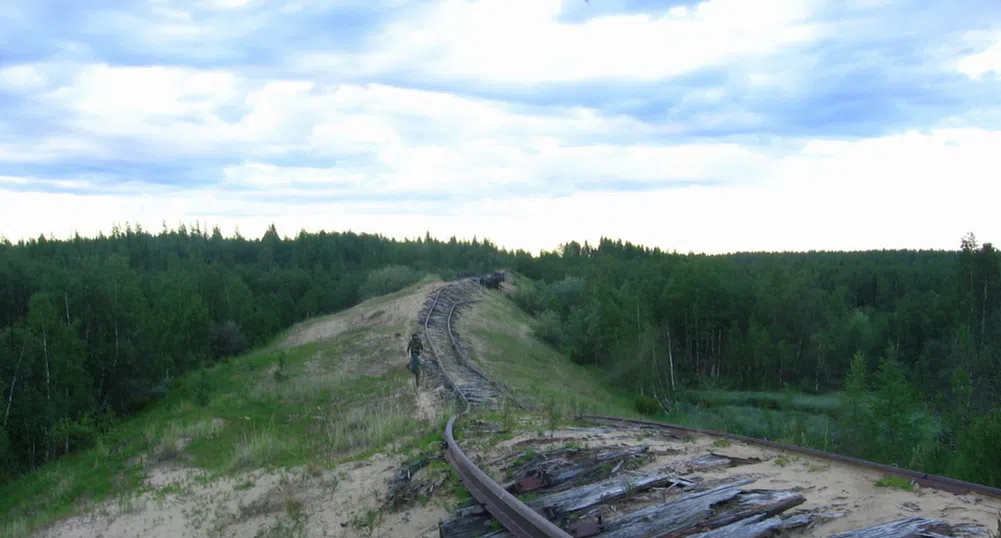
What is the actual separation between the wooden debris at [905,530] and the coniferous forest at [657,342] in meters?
6.69

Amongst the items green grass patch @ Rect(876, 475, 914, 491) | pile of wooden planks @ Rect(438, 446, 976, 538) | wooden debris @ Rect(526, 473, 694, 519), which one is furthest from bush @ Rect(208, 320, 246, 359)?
green grass patch @ Rect(876, 475, 914, 491)

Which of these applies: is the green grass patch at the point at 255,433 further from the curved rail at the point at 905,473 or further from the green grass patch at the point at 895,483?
the green grass patch at the point at 895,483

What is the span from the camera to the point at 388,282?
2687 inches

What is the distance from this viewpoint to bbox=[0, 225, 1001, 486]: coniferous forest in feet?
75.8

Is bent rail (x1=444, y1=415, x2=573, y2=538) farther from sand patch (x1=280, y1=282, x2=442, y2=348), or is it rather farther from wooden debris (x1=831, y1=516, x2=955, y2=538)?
sand patch (x1=280, y1=282, x2=442, y2=348)

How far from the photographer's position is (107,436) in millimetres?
25016

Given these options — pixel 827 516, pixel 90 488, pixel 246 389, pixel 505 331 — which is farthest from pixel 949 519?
pixel 505 331

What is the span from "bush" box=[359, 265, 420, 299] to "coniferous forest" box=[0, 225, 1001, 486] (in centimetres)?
19

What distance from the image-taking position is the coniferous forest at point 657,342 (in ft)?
75.8

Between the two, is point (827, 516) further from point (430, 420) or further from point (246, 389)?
point (246, 389)

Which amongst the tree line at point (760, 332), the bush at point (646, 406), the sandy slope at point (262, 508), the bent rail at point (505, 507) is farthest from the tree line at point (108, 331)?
the bent rail at point (505, 507)

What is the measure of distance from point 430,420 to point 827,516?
8.41 m

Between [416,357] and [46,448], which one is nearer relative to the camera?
[416,357]

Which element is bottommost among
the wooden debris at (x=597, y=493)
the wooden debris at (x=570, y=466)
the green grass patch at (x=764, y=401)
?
the green grass patch at (x=764, y=401)
